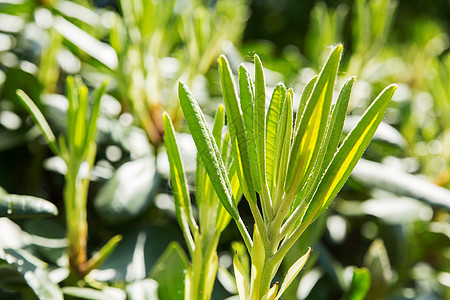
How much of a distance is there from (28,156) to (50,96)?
0.46 ft

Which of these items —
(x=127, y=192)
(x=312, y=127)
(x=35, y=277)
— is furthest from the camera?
(x=127, y=192)

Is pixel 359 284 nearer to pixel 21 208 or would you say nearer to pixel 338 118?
pixel 338 118

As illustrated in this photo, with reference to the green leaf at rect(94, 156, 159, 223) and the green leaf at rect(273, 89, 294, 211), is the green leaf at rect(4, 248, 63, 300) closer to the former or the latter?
the green leaf at rect(94, 156, 159, 223)

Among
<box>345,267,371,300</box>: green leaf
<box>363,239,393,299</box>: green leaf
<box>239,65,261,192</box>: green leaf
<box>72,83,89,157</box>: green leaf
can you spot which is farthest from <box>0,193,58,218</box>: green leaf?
<box>363,239,393,299</box>: green leaf

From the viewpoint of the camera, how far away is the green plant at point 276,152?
360 millimetres

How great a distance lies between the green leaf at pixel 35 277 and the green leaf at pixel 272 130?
0.23 metres

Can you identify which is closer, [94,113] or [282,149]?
[282,149]

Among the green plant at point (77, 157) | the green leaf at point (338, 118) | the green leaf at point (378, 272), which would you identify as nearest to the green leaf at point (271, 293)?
the green leaf at point (338, 118)

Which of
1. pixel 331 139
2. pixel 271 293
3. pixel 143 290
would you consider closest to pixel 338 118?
pixel 331 139

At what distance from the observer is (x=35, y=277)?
0.46 metres

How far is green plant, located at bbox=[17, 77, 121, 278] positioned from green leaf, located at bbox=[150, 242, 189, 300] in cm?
6

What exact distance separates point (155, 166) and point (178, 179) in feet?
0.86

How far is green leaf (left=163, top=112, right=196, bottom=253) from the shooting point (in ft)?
1.35

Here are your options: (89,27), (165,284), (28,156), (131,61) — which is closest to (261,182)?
(165,284)
